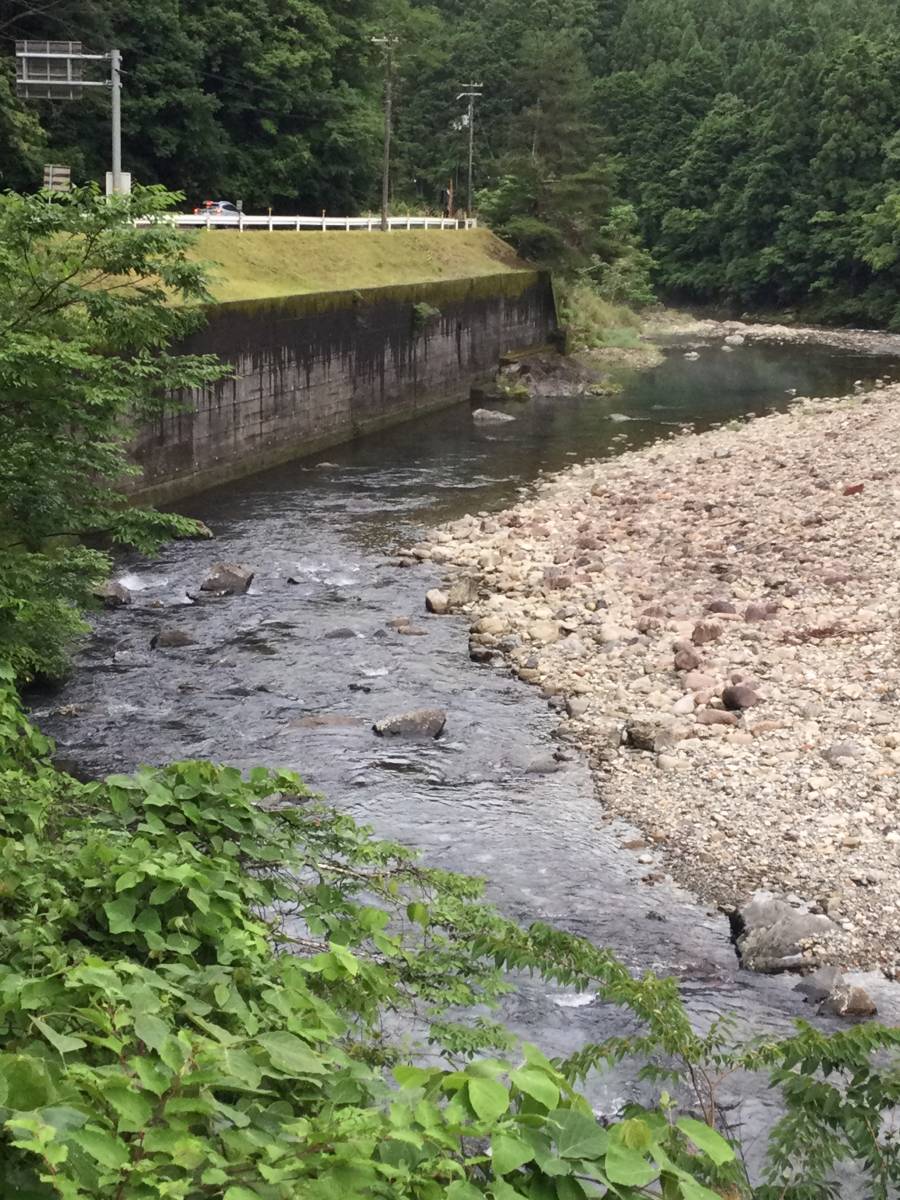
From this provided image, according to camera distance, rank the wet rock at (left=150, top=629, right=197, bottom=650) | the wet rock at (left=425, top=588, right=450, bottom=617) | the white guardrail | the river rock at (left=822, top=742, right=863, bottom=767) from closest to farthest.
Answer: the river rock at (left=822, top=742, right=863, bottom=767), the wet rock at (left=150, top=629, right=197, bottom=650), the wet rock at (left=425, top=588, right=450, bottom=617), the white guardrail

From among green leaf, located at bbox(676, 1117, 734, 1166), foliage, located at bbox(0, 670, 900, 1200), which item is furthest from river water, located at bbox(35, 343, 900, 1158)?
green leaf, located at bbox(676, 1117, 734, 1166)

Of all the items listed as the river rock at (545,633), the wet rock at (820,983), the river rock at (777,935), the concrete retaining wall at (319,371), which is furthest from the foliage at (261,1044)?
the concrete retaining wall at (319,371)

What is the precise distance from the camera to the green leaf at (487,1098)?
336 centimetres

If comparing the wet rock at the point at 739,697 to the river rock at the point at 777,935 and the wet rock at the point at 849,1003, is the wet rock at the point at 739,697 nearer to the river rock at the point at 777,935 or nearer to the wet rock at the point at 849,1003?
the river rock at the point at 777,935

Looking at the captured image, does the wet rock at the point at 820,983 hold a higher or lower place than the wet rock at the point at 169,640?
lower

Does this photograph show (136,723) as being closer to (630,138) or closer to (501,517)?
(501,517)

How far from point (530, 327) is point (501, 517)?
26.3 m

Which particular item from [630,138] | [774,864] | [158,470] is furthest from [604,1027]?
[630,138]

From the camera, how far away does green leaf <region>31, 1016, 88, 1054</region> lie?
3.56 metres

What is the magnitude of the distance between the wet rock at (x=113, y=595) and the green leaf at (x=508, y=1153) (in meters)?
14.9

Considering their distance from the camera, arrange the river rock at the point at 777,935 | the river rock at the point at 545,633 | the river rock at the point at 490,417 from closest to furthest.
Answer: the river rock at the point at 777,935, the river rock at the point at 545,633, the river rock at the point at 490,417

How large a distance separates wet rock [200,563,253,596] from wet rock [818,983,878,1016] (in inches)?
467

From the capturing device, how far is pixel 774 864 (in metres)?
10.0

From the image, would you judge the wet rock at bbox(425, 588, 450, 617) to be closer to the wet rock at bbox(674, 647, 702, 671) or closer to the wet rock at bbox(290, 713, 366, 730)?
the wet rock at bbox(290, 713, 366, 730)
